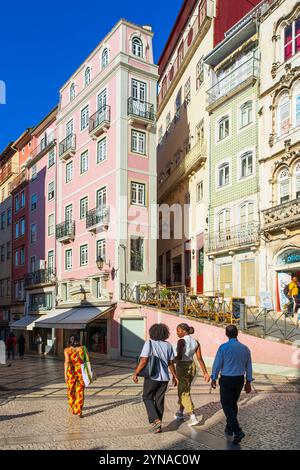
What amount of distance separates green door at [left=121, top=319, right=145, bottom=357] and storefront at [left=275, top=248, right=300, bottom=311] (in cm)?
634

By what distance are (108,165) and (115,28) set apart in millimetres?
7704

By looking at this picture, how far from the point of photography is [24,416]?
9367mm

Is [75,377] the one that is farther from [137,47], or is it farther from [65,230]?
[137,47]

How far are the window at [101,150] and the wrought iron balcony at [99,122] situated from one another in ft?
1.71

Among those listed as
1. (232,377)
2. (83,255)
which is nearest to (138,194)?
(83,255)

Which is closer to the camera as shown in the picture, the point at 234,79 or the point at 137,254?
the point at 234,79

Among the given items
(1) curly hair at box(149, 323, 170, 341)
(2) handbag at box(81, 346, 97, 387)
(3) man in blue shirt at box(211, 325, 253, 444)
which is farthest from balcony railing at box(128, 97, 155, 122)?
(3) man in blue shirt at box(211, 325, 253, 444)

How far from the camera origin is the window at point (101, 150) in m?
27.3

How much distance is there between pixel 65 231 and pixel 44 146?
10.5 m

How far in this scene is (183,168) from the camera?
100 feet

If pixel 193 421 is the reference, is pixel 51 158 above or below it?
above

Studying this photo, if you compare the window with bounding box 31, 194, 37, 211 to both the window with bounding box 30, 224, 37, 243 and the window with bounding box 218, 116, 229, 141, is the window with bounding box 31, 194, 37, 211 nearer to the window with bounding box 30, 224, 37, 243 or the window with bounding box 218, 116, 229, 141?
the window with bounding box 30, 224, 37, 243

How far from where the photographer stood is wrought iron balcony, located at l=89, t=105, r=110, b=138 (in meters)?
26.5
